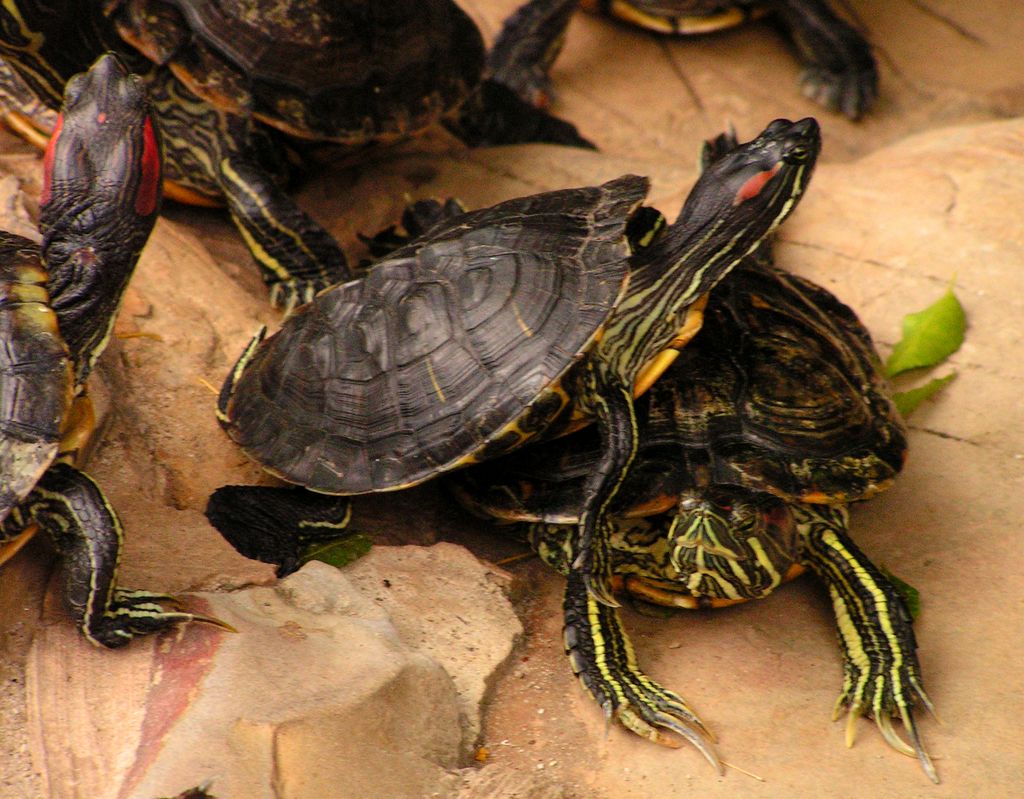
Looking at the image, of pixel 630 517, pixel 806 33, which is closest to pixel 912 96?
pixel 806 33

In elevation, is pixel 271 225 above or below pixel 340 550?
above

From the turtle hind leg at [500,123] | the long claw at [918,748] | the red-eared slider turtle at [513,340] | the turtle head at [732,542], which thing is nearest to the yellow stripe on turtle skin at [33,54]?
the red-eared slider turtle at [513,340]

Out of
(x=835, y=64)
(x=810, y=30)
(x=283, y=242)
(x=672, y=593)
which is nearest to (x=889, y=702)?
(x=672, y=593)

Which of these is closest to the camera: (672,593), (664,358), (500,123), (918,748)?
(918,748)

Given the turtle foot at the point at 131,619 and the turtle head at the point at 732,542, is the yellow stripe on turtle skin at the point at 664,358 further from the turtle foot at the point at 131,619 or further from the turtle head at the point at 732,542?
the turtle foot at the point at 131,619

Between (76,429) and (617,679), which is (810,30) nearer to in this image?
(617,679)

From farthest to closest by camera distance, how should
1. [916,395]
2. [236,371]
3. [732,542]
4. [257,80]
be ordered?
[257,80], [916,395], [236,371], [732,542]
